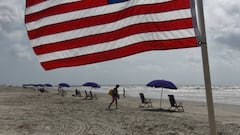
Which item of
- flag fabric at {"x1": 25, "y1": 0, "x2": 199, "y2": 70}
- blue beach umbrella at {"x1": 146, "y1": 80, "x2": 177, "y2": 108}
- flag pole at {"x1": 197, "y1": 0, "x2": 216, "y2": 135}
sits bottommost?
flag pole at {"x1": 197, "y1": 0, "x2": 216, "y2": 135}

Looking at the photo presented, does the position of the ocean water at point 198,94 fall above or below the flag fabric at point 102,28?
above

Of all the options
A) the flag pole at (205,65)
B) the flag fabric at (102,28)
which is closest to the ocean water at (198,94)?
the flag fabric at (102,28)

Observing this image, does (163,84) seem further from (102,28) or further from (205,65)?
(205,65)

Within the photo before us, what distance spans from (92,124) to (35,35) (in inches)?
395

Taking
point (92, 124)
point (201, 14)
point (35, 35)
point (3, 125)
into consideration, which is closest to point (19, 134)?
point (3, 125)

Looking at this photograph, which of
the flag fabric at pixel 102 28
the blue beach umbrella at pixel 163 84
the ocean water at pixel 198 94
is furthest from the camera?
the ocean water at pixel 198 94

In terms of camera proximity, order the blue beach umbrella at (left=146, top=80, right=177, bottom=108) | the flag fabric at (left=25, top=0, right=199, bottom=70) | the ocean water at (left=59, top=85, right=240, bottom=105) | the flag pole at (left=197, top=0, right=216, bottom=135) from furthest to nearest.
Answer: the ocean water at (left=59, top=85, right=240, bottom=105), the blue beach umbrella at (left=146, top=80, right=177, bottom=108), the flag fabric at (left=25, top=0, right=199, bottom=70), the flag pole at (left=197, top=0, right=216, bottom=135)

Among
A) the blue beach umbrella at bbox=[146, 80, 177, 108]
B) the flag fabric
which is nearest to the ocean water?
the blue beach umbrella at bbox=[146, 80, 177, 108]

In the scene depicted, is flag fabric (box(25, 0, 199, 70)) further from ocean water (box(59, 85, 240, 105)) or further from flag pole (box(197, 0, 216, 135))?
ocean water (box(59, 85, 240, 105))

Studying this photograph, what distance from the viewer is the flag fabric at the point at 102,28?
11.2 ft

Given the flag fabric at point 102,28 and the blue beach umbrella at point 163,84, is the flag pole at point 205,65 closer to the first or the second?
the flag fabric at point 102,28

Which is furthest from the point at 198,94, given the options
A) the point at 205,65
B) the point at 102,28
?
the point at 205,65

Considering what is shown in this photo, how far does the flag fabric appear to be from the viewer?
3406 mm

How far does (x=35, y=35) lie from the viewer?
3934mm
